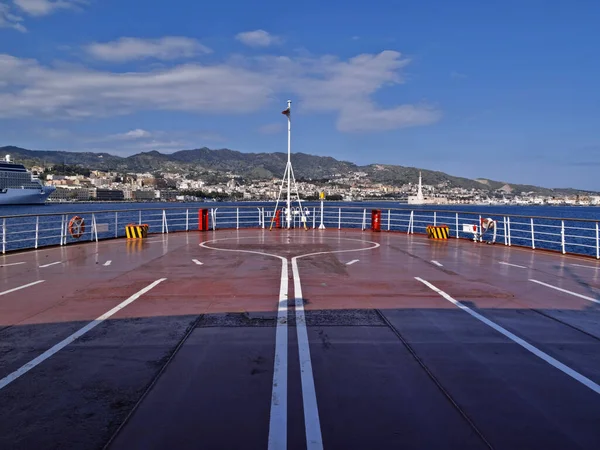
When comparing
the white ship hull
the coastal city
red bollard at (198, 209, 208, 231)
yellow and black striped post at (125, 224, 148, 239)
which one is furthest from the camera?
the coastal city

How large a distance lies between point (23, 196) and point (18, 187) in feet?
10.3

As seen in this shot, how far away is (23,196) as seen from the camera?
3954 inches

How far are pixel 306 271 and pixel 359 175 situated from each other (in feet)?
588

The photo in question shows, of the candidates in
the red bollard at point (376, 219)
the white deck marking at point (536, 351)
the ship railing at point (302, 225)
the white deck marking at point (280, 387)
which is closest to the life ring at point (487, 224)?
the ship railing at point (302, 225)

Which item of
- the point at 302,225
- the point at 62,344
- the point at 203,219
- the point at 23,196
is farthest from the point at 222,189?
the point at 62,344

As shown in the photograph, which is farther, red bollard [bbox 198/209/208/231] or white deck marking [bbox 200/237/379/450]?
red bollard [bbox 198/209/208/231]

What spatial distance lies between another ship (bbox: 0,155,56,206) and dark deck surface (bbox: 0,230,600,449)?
105876 millimetres

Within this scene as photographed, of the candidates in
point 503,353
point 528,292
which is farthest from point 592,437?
point 528,292

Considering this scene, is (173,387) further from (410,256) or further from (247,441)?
(410,256)

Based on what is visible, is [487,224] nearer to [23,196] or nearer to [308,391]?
[308,391]

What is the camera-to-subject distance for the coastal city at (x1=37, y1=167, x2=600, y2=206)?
13638 cm

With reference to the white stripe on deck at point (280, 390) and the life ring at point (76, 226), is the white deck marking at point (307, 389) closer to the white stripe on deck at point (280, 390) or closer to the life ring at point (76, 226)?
the white stripe on deck at point (280, 390)

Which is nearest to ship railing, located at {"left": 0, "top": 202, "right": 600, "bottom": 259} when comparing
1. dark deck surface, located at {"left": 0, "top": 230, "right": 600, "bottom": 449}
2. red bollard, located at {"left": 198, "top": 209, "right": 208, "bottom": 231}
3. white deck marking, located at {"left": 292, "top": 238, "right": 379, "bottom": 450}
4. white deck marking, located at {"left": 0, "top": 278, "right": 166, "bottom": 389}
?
red bollard, located at {"left": 198, "top": 209, "right": 208, "bottom": 231}

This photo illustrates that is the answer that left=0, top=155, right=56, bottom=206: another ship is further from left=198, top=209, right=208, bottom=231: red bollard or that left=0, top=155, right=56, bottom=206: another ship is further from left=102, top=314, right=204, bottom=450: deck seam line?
left=102, top=314, right=204, bottom=450: deck seam line
